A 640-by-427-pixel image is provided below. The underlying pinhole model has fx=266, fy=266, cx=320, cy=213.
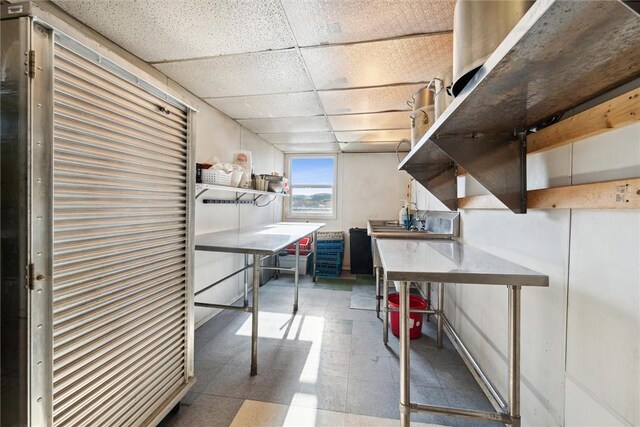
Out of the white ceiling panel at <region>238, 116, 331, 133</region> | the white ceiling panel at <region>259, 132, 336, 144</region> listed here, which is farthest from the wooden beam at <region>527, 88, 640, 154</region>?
the white ceiling panel at <region>259, 132, 336, 144</region>

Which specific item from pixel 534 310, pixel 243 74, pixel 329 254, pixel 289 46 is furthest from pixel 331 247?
pixel 534 310

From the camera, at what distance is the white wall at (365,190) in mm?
5184

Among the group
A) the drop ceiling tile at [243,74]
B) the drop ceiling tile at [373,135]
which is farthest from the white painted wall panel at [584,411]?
the drop ceiling tile at [373,135]

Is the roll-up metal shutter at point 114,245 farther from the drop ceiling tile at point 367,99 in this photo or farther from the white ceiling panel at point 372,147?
the white ceiling panel at point 372,147

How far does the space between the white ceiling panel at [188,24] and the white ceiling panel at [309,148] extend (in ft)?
9.68

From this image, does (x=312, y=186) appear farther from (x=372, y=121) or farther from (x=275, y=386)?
(x=275, y=386)

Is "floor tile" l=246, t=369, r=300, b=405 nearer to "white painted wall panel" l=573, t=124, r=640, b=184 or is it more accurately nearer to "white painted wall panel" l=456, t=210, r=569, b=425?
"white painted wall panel" l=456, t=210, r=569, b=425

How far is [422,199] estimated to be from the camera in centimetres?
399

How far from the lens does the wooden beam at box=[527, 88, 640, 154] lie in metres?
0.85

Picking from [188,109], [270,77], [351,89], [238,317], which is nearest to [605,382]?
[188,109]

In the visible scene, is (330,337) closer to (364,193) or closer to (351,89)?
(351,89)

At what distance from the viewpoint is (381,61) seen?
1998mm

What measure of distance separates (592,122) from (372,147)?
390 centimetres

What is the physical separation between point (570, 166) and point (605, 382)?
813mm
